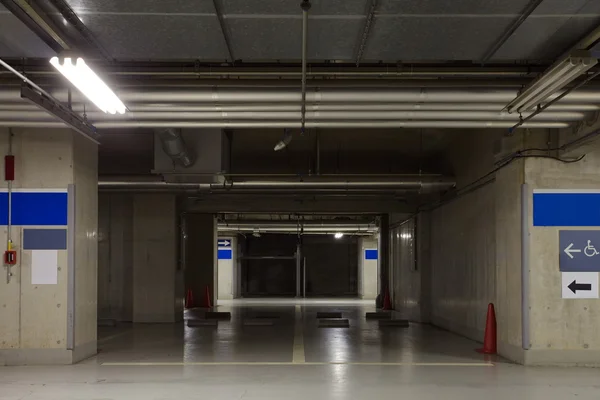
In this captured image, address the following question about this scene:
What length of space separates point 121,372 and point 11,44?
4.03 metres

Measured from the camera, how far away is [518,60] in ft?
20.4

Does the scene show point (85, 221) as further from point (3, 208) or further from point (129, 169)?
point (129, 169)

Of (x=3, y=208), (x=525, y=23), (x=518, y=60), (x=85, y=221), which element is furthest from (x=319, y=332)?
(x=525, y=23)

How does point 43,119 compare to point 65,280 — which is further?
point 65,280

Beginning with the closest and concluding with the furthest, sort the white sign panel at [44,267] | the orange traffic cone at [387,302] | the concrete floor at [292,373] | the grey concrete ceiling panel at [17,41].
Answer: the grey concrete ceiling panel at [17,41], the concrete floor at [292,373], the white sign panel at [44,267], the orange traffic cone at [387,302]

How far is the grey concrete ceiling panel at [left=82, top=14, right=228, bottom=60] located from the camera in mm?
5078

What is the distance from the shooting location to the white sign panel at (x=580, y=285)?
827 cm

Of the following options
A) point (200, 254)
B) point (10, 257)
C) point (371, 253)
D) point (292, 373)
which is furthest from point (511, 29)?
point (371, 253)

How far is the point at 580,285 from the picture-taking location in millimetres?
8297

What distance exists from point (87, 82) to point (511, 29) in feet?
11.2

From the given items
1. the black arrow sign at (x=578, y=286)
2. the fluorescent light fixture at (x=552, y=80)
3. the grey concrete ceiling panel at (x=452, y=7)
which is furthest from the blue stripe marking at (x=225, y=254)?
the grey concrete ceiling panel at (x=452, y=7)

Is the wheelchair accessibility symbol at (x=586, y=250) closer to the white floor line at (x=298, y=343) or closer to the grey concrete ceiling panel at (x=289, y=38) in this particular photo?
the white floor line at (x=298, y=343)

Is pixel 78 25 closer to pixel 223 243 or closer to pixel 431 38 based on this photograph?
pixel 431 38

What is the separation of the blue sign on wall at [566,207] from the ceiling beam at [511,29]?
2826 millimetres
